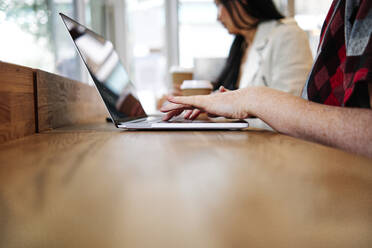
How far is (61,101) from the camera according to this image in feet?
2.21

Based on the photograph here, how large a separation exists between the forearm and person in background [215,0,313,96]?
2.30 feet

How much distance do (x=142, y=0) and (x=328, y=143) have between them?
341 centimetres

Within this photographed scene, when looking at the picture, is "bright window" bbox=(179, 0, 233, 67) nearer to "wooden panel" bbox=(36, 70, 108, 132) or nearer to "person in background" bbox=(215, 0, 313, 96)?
"person in background" bbox=(215, 0, 313, 96)

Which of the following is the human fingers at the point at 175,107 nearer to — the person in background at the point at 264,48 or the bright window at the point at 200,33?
the person in background at the point at 264,48

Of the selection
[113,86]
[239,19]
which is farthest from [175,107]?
[239,19]

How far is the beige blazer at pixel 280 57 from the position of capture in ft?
3.94

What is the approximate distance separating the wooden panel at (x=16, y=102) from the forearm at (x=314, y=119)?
1.34 ft

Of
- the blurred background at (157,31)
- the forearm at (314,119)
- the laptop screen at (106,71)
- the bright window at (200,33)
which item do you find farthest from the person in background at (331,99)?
the bright window at (200,33)

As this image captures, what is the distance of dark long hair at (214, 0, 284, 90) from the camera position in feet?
4.43

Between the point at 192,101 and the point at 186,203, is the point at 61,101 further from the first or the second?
the point at 186,203

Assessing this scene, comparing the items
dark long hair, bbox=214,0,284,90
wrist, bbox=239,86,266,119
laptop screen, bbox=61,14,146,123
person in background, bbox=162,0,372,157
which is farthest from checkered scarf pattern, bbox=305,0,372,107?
dark long hair, bbox=214,0,284,90

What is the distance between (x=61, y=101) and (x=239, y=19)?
108 cm

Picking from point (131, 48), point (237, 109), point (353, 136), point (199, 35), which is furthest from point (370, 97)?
point (131, 48)

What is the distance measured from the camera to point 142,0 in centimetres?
338
